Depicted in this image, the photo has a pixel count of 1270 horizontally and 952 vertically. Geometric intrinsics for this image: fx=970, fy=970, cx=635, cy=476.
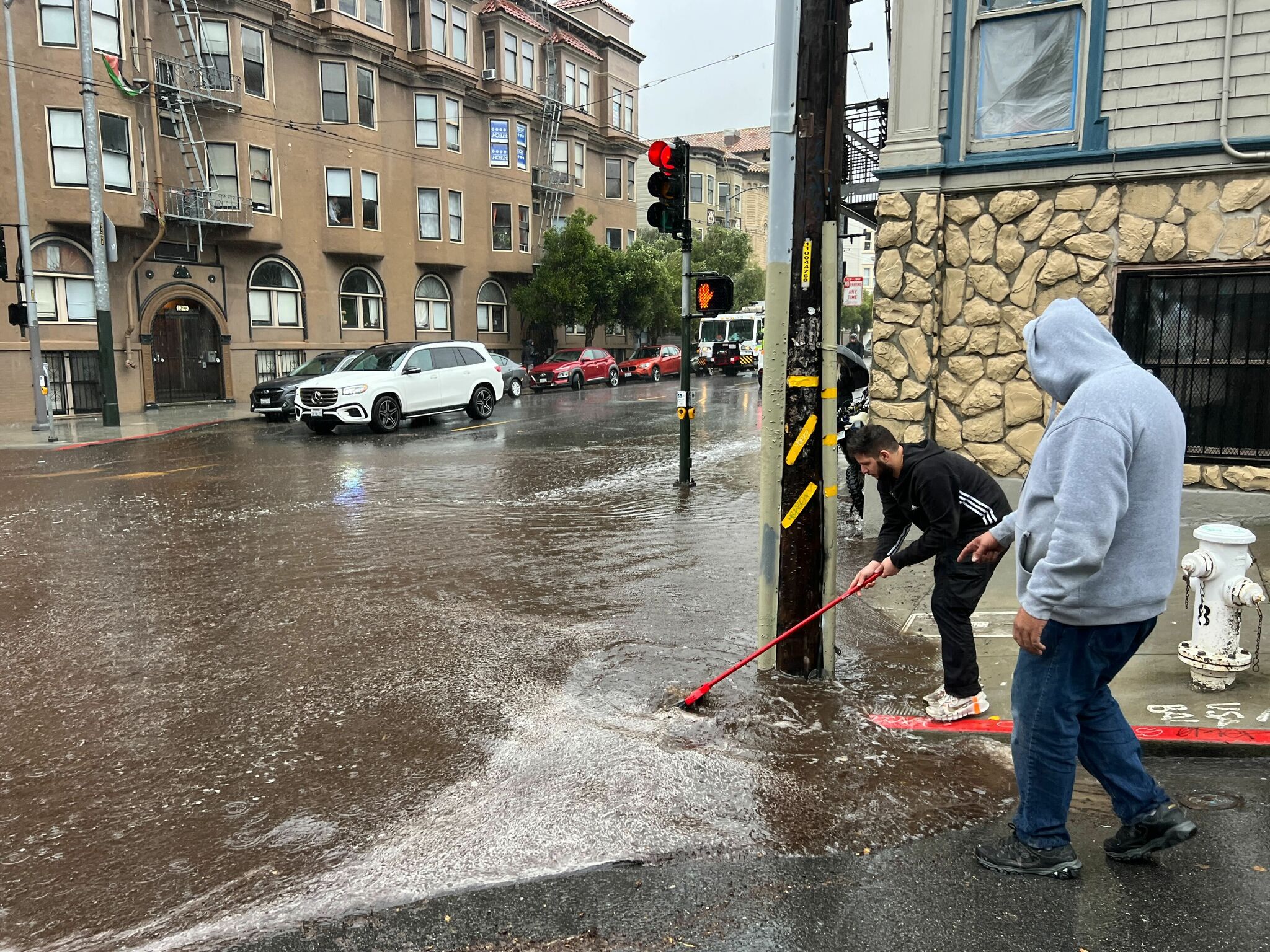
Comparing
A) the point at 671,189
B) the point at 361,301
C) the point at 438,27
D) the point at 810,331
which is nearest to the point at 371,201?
the point at 361,301

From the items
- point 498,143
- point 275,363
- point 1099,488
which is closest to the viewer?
point 1099,488

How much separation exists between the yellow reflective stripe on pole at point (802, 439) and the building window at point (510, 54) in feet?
109

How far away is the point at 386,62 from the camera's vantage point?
99.6 ft

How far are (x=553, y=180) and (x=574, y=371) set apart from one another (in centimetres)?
1003

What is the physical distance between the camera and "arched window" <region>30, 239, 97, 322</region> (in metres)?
22.2

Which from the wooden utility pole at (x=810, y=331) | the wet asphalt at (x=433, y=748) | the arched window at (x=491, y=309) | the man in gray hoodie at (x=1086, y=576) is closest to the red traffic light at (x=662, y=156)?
the wet asphalt at (x=433, y=748)

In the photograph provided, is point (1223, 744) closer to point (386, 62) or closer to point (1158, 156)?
point (1158, 156)

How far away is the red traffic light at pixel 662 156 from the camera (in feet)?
33.9

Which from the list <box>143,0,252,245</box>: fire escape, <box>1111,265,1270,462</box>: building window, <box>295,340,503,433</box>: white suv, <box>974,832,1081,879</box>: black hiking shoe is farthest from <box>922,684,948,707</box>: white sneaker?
<box>143,0,252,245</box>: fire escape

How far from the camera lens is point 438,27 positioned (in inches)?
1270

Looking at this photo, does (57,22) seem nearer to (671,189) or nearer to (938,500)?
(671,189)

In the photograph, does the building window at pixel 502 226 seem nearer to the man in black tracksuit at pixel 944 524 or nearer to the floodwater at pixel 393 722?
the floodwater at pixel 393 722

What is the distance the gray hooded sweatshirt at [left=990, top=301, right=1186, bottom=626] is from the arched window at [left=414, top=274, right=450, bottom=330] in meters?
30.7

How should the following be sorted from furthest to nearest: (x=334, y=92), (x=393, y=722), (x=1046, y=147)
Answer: (x=334, y=92)
(x=1046, y=147)
(x=393, y=722)
